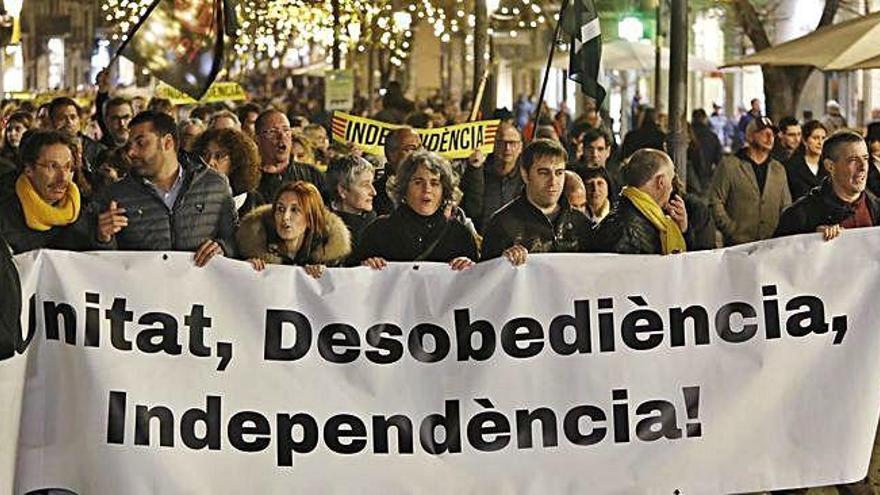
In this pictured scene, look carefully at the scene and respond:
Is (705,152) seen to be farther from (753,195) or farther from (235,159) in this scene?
(235,159)

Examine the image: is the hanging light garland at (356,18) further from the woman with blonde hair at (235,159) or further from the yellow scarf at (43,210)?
the yellow scarf at (43,210)

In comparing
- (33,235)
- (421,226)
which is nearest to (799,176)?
(421,226)

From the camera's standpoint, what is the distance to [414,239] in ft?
32.2

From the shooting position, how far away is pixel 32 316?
28.6 feet

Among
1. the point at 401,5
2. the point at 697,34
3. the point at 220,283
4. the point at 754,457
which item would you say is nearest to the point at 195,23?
the point at 220,283

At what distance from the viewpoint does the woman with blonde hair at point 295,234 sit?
932 centimetres

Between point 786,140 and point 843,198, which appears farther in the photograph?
point 786,140

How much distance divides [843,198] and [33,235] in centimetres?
382

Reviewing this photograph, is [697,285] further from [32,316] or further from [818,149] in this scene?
[818,149]

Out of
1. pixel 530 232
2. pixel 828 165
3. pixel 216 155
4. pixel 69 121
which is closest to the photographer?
pixel 530 232

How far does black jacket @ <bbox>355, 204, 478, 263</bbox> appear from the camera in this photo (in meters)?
A: 9.78

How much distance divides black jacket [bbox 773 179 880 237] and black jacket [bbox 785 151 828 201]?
4226 mm

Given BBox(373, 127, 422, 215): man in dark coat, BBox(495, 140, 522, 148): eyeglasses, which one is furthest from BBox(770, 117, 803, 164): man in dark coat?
BBox(373, 127, 422, 215): man in dark coat

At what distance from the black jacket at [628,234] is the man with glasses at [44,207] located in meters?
2.29
